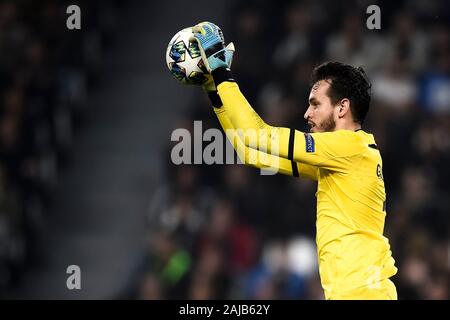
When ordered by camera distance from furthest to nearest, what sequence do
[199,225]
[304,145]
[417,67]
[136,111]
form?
[136,111], [417,67], [199,225], [304,145]

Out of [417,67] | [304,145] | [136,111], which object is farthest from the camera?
[136,111]

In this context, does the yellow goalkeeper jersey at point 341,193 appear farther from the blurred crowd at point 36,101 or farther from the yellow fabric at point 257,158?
the blurred crowd at point 36,101

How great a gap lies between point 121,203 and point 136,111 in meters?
1.46

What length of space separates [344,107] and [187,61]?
0.90 meters

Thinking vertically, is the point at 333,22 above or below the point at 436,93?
above

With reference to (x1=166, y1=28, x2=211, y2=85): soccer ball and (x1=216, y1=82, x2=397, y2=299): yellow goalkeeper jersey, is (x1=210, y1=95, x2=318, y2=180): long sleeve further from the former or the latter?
(x1=166, y1=28, x2=211, y2=85): soccer ball

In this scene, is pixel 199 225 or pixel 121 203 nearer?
pixel 199 225

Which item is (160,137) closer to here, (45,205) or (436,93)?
(45,205)

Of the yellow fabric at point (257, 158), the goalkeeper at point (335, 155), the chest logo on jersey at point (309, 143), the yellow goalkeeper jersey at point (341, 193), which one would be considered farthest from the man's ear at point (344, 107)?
the yellow fabric at point (257, 158)

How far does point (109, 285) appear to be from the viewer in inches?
442

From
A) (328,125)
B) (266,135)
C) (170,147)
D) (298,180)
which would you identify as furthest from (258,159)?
(170,147)

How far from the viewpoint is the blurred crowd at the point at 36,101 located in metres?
11.2

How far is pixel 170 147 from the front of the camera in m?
11.2

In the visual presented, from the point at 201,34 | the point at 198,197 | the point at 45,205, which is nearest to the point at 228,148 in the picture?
the point at 198,197
